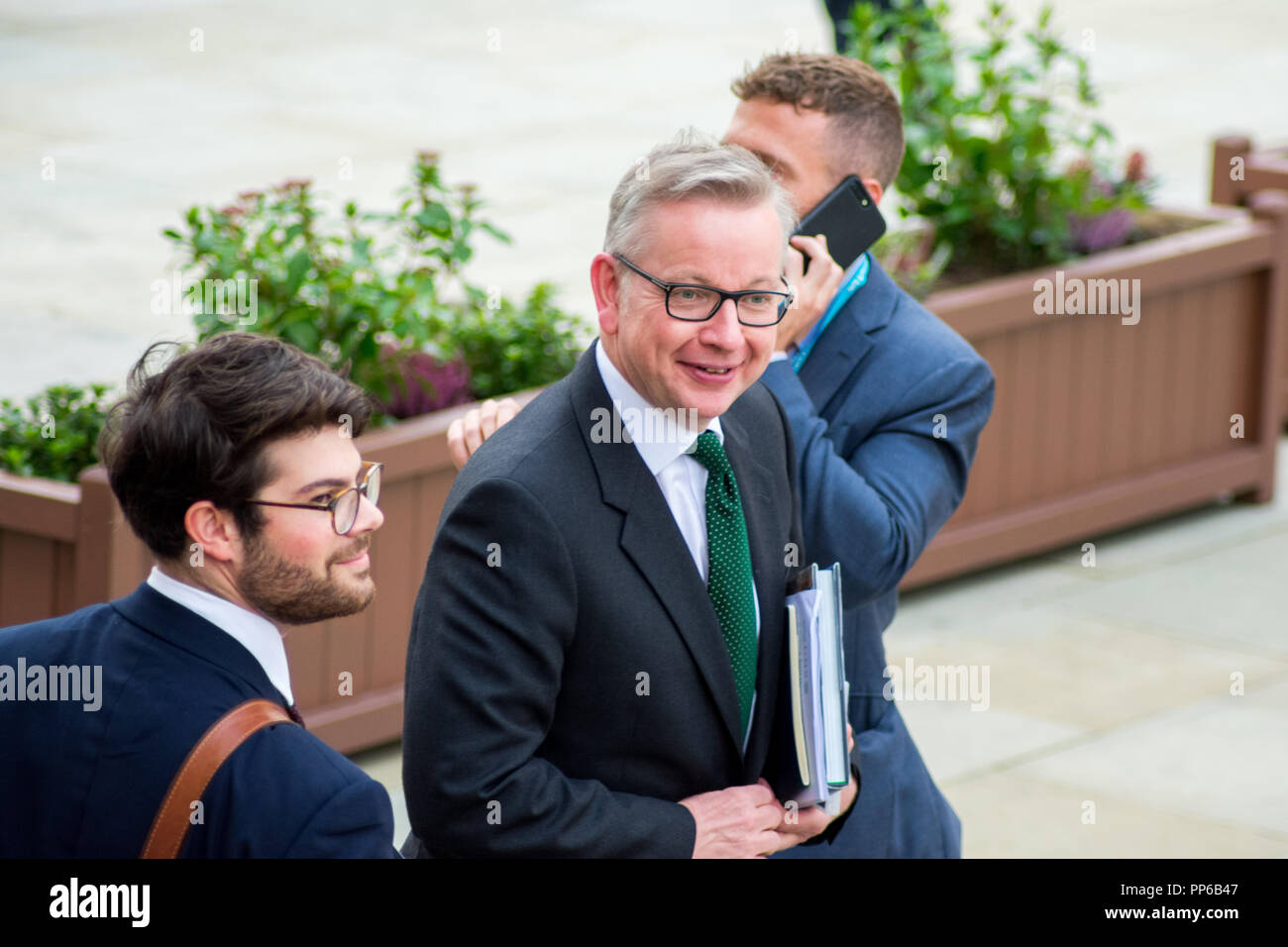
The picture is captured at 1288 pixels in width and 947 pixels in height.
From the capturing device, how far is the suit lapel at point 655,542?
2699 millimetres

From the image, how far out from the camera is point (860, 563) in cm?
337

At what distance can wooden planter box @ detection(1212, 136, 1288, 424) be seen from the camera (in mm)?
9594

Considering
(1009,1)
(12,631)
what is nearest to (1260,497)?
(12,631)

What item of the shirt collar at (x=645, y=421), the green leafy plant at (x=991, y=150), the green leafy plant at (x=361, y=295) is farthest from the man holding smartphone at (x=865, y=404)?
the green leafy plant at (x=991, y=150)

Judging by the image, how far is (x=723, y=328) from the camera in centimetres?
268

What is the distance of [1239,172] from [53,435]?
6.48 metres

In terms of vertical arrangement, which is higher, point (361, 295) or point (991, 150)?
point (991, 150)

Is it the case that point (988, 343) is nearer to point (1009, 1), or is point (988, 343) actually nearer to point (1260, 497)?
point (1260, 497)

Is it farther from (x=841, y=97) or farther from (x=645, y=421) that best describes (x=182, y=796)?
(x=841, y=97)

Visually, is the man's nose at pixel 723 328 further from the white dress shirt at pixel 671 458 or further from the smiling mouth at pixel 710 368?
the white dress shirt at pixel 671 458

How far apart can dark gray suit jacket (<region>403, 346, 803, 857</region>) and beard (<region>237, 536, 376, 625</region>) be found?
0.12 metres

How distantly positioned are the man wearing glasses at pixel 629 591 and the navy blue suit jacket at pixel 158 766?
22cm

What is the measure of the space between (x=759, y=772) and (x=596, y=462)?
23.9 inches

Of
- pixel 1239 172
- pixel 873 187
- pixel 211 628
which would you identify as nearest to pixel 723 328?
pixel 211 628
